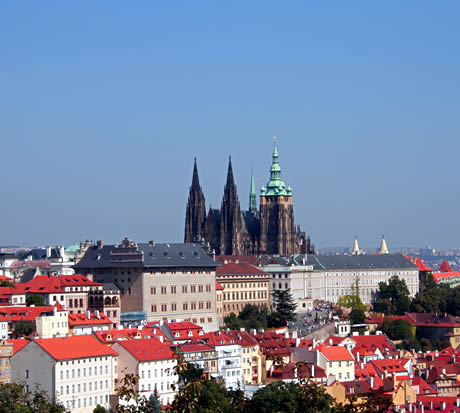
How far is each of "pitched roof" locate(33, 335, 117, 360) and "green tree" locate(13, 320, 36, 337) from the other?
35.2ft

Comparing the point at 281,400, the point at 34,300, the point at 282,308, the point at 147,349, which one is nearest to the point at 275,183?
the point at 282,308

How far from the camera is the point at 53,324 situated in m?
98.3

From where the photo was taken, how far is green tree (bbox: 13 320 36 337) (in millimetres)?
96250

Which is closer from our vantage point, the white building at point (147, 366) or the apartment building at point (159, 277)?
the white building at point (147, 366)

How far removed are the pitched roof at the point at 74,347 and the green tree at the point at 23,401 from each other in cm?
380

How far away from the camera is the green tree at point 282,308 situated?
138500 millimetres

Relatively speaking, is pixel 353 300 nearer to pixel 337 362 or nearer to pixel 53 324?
pixel 337 362

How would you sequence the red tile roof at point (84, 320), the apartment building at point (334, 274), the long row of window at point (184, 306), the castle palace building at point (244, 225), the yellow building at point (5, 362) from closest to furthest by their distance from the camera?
1. the yellow building at point (5, 362)
2. the red tile roof at point (84, 320)
3. the long row of window at point (184, 306)
4. the apartment building at point (334, 274)
5. the castle palace building at point (244, 225)

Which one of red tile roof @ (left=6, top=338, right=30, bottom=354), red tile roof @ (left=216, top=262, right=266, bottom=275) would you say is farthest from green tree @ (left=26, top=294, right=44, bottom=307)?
red tile roof @ (left=216, top=262, right=266, bottom=275)

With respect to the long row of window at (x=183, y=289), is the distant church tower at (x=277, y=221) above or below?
above

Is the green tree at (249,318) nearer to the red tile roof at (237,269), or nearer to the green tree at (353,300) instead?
Result: the red tile roof at (237,269)

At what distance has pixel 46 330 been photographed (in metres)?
96.9

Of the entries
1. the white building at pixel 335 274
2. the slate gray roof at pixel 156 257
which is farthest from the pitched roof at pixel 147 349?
the white building at pixel 335 274

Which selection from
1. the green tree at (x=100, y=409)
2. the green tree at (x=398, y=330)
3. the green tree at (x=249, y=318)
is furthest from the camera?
the green tree at (x=249, y=318)
